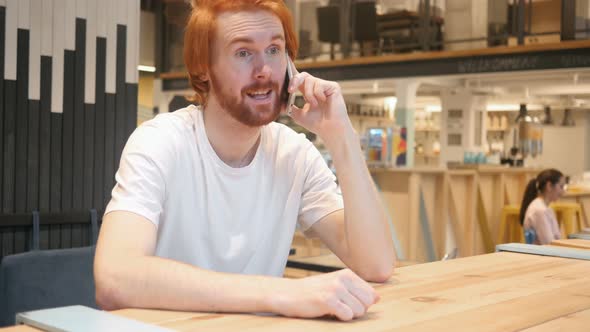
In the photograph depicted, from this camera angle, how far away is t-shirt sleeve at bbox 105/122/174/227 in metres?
1.33

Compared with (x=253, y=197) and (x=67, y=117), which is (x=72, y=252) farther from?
(x=253, y=197)

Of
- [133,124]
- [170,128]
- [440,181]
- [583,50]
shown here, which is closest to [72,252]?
[133,124]

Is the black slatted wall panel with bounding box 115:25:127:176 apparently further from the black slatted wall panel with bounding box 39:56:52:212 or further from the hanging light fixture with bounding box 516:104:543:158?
the hanging light fixture with bounding box 516:104:543:158

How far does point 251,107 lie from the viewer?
155 centimetres

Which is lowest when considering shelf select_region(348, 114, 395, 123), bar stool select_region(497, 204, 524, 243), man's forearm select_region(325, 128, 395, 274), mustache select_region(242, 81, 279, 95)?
bar stool select_region(497, 204, 524, 243)

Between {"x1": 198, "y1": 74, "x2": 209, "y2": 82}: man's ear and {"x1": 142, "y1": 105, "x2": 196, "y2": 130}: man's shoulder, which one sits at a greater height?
{"x1": 198, "y1": 74, "x2": 209, "y2": 82}: man's ear

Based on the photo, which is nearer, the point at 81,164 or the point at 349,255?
the point at 349,255

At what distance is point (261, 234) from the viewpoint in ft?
5.19

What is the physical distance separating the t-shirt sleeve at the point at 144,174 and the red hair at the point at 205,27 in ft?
0.66

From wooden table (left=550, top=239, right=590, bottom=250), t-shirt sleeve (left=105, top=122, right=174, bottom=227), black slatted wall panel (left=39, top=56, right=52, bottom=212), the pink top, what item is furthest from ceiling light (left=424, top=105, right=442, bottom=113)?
t-shirt sleeve (left=105, top=122, right=174, bottom=227)

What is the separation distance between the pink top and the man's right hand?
509cm

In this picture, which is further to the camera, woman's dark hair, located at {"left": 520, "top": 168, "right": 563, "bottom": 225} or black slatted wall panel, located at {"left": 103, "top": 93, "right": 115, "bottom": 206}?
woman's dark hair, located at {"left": 520, "top": 168, "right": 563, "bottom": 225}

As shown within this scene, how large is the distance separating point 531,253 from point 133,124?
2.06m

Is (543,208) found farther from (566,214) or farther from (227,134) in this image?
(227,134)
